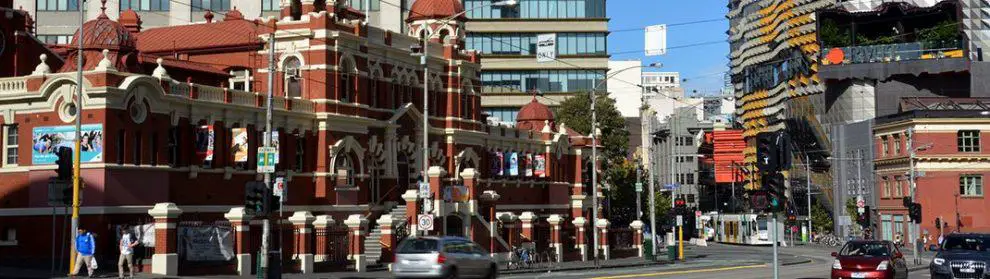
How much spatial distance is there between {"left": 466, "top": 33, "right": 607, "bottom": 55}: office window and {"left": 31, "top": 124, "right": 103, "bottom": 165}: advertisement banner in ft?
205

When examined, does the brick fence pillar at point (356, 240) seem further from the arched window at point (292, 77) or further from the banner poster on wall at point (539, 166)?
the banner poster on wall at point (539, 166)

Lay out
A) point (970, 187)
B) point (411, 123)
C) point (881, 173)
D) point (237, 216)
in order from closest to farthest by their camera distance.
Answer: point (237, 216) → point (411, 123) → point (970, 187) → point (881, 173)

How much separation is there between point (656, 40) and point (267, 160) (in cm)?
2335

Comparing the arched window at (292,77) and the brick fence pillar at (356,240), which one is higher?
the arched window at (292,77)

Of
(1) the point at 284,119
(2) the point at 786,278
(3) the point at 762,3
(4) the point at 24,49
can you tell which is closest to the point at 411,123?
(1) the point at 284,119

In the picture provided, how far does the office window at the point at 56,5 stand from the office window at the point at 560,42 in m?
30.7

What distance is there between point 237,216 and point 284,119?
10.9 m

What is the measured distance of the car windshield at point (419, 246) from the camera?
33.7 metres

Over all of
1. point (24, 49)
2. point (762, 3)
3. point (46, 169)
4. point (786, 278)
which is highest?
point (762, 3)

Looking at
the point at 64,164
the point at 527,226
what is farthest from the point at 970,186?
the point at 64,164

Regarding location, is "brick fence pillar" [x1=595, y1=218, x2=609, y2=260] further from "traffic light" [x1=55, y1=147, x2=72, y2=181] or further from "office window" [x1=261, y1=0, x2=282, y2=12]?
"office window" [x1=261, y1=0, x2=282, y2=12]

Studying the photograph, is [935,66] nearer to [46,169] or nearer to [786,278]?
[786,278]

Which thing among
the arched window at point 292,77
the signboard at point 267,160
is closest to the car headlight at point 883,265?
the signboard at point 267,160

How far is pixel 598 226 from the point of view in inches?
2630
